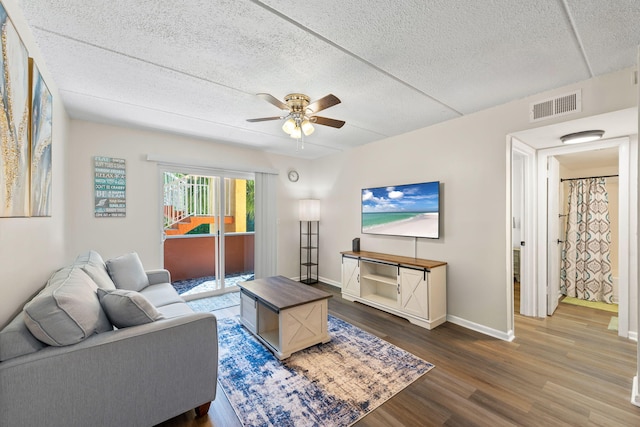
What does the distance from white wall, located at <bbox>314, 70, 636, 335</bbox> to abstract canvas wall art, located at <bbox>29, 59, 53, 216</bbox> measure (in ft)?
11.6

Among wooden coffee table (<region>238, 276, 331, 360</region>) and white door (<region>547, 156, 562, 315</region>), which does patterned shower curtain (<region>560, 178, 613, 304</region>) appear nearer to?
white door (<region>547, 156, 562, 315</region>)

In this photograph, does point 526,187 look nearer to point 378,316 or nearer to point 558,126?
point 558,126

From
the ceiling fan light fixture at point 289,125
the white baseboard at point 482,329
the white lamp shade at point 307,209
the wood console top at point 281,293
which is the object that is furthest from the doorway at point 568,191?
the white lamp shade at point 307,209

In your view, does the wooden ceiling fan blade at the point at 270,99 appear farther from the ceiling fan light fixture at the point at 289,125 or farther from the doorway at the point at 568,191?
the doorway at the point at 568,191

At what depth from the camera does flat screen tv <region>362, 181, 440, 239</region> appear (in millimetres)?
3262

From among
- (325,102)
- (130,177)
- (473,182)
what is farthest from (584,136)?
(130,177)

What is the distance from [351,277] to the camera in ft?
12.9

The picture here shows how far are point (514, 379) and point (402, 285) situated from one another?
134 centimetres

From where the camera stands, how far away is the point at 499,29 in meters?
1.61

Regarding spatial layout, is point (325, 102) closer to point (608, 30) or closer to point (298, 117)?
point (298, 117)

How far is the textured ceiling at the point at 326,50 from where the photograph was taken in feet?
4.81

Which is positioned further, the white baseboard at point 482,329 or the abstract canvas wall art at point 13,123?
the white baseboard at point 482,329

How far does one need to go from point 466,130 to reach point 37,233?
391cm

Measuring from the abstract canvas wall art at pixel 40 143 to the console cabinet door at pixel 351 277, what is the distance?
10.7ft
